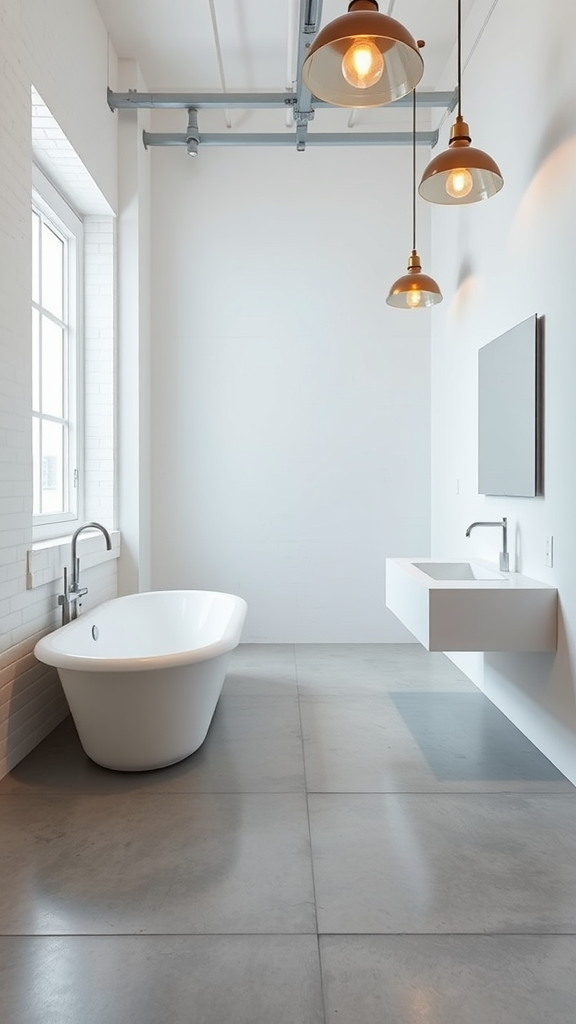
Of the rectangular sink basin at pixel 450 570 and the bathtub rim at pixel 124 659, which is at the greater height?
the rectangular sink basin at pixel 450 570

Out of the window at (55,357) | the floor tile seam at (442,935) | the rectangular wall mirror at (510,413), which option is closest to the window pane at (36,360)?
the window at (55,357)

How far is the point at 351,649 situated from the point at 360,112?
3.76m

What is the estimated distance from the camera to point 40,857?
208cm

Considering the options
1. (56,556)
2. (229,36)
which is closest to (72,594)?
(56,556)

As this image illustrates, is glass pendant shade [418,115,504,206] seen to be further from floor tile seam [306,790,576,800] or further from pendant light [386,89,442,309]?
floor tile seam [306,790,576,800]

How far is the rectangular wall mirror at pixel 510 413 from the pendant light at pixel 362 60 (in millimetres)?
1201

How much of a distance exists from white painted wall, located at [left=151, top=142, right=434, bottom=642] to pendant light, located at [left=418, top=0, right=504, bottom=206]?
2087mm

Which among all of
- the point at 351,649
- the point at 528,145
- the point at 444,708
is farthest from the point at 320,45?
the point at 351,649

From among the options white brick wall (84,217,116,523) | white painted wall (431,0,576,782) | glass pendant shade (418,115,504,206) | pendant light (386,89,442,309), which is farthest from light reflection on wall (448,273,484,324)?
white brick wall (84,217,116,523)

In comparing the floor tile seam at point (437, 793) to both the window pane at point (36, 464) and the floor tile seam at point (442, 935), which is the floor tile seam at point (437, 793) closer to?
the floor tile seam at point (442, 935)

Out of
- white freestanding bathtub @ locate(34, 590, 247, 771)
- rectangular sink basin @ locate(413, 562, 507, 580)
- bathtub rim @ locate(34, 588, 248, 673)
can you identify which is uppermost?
rectangular sink basin @ locate(413, 562, 507, 580)

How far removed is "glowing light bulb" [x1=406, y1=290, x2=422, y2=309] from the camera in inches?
149

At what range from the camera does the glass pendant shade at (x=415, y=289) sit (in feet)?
12.0

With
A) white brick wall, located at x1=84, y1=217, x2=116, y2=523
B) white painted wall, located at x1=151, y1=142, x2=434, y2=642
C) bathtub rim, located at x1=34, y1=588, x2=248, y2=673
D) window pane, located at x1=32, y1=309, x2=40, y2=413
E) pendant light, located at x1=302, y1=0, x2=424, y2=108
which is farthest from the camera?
white painted wall, located at x1=151, y1=142, x2=434, y2=642
